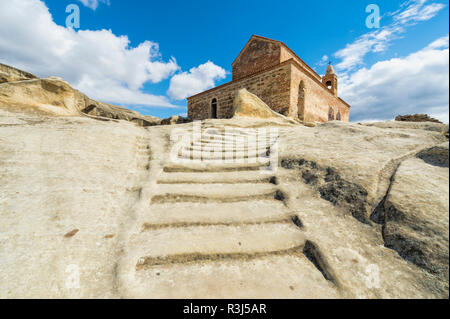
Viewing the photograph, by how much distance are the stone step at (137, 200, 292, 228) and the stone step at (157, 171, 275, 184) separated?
0.49m

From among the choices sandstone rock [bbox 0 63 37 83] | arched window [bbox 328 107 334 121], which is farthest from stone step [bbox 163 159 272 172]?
arched window [bbox 328 107 334 121]

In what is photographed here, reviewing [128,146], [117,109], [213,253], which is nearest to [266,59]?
[117,109]

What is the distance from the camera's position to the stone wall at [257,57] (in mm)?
14686

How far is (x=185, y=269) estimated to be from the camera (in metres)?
1.42

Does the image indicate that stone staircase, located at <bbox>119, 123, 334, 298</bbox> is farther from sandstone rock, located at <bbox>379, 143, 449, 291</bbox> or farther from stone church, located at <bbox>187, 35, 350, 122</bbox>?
stone church, located at <bbox>187, 35, 350, 122</bbox>

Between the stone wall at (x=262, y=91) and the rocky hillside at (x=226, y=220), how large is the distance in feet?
29.5

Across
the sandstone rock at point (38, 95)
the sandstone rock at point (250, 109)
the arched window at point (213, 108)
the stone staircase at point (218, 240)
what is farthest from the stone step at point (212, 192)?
the arched window at point (213, 108)

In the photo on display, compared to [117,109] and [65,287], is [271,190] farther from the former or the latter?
[117,109]

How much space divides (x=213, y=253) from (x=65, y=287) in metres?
1.01

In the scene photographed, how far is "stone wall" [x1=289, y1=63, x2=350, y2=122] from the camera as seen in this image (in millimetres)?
11455

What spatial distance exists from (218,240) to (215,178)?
1164 millimetres

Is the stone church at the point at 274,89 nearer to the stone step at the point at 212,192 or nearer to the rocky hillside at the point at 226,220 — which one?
the rocky hillside at the point at 226,220

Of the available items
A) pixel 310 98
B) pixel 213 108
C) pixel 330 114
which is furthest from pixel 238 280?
pixel 330 114

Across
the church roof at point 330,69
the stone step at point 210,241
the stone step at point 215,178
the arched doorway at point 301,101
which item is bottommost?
the stone step at point 210,241
